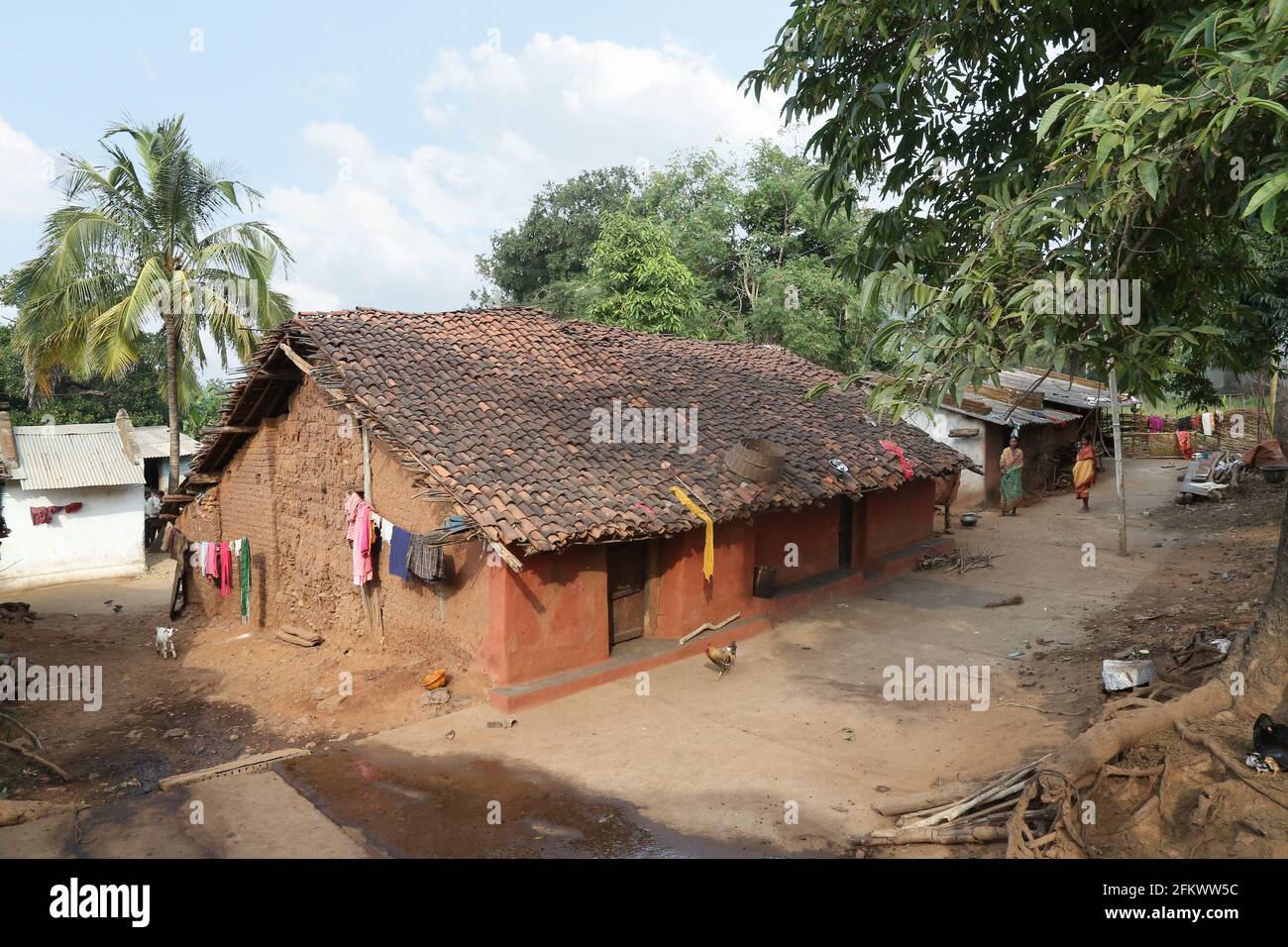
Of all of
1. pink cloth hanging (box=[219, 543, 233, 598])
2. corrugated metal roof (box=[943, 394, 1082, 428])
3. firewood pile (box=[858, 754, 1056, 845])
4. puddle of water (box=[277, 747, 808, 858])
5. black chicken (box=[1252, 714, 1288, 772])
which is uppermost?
corrugated metal roof (box=[943, 394, 1082, 428])

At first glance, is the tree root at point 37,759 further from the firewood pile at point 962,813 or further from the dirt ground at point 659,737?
the firewood pile at point 962,813

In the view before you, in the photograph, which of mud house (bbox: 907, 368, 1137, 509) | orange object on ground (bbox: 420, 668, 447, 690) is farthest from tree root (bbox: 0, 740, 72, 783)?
mud house (bbox: 907, 368, 1137, 509)

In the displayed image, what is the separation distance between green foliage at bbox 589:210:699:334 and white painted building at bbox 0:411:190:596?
1368cm

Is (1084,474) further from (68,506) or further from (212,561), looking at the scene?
(68,506)

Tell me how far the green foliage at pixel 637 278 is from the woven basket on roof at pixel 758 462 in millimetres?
12708

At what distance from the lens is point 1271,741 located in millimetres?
5988

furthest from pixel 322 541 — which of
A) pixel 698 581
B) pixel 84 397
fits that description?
pixel 84 397

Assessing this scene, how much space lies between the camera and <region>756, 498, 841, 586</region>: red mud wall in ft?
46.2

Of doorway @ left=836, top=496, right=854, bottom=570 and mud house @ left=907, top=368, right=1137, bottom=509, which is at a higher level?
mud house @ left=907, top=368, right=1137, bottom=509

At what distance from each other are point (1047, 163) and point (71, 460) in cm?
2416

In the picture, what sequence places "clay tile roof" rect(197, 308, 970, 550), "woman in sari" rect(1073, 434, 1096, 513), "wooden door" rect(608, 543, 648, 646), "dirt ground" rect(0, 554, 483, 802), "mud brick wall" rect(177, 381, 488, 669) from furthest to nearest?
"woman in sari" rect(1073, 434, 1096, 513) < "wooden door" rect(608, 543, 648, 646) < "mud brick wall" rect(177, 381, 488, 669) < "clay tile roof" rect(197, 308, 970, 550) < "dirt ground" rect(0, 554, 483, 802)

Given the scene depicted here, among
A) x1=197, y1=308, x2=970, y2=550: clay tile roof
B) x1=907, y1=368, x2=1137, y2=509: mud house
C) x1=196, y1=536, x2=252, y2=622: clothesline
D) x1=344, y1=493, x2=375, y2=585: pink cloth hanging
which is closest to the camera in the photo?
x1=197, y1=308, x2=970, y2=550: clay tile roof

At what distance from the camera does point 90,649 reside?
47.9 ft

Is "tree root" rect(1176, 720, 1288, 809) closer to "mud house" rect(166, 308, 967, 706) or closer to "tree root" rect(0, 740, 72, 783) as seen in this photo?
"mud house" rect(166, 308, 967, 706)
